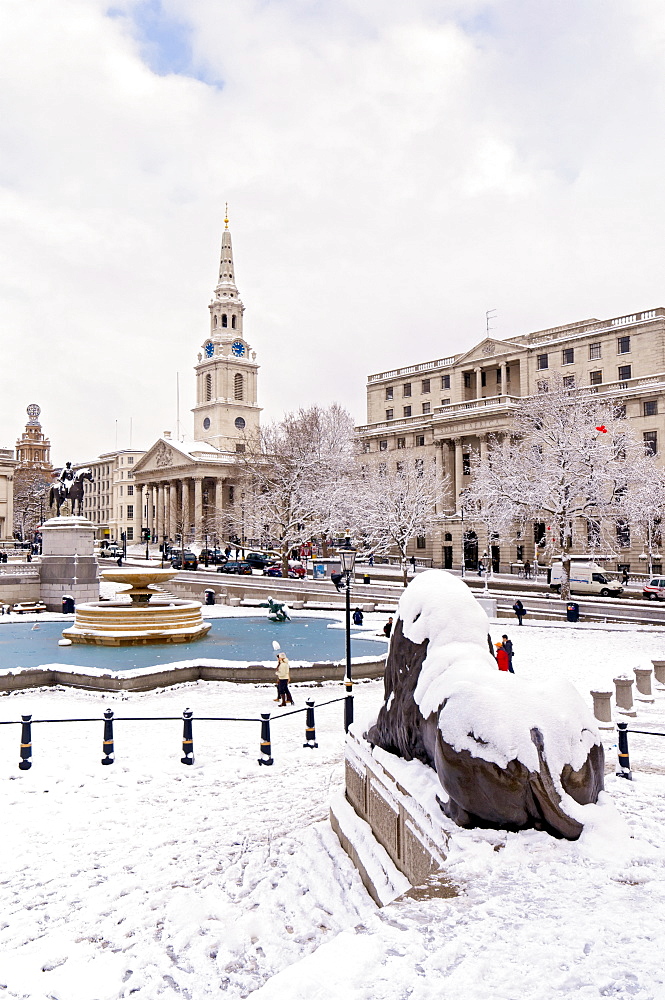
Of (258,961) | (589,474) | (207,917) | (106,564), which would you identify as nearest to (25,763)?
(207,917)

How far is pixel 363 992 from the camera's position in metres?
4.27

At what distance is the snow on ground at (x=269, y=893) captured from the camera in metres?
4.55

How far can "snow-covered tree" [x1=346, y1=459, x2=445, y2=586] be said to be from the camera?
188 ft

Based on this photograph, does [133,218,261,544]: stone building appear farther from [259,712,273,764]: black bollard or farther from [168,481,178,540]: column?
[259,712,273,764]: black bollard

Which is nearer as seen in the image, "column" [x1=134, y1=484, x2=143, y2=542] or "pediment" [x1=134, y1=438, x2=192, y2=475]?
"pediment" [x1=134, y1=438, x2=192, y2=475]

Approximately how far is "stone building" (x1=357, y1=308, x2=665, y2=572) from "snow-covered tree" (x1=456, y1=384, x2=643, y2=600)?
715 centimetres

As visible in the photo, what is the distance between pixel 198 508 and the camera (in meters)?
94.2

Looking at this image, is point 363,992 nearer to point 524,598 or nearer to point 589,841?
point 589,841

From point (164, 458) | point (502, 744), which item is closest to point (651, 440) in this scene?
point (502, 744)

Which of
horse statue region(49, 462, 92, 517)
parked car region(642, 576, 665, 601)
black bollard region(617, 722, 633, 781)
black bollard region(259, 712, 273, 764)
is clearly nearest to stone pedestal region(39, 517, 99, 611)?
horse statue region(49, 462, 92, 517)

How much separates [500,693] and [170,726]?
9.84 m

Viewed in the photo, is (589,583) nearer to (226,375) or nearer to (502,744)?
(502,744)

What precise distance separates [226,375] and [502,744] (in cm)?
11959

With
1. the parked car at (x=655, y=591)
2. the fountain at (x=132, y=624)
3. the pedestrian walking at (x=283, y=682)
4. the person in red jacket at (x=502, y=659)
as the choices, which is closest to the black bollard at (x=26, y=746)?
the pedestrian walking at (x=283, y=682)
